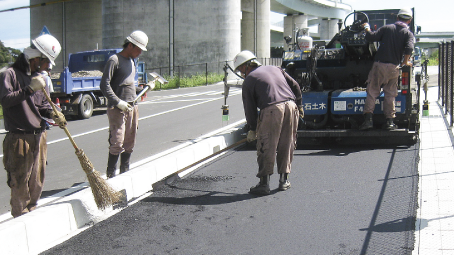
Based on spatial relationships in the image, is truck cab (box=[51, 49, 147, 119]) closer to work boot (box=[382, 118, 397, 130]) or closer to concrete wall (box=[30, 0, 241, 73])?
work boot (box=[382, 118, 397, 130])

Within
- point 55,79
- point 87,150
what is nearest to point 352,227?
point 87,150

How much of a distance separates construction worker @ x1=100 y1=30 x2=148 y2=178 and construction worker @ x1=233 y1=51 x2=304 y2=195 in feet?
4.74

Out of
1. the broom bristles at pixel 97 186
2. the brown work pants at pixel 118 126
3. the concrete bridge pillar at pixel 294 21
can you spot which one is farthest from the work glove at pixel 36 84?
the concrete bridge pillar at pixel 294 21

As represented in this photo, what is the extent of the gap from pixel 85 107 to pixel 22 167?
1179 centimetres

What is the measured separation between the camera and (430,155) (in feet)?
27.0

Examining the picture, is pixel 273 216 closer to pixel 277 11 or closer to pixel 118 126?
pixel 118 126

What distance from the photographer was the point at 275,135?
6.34m

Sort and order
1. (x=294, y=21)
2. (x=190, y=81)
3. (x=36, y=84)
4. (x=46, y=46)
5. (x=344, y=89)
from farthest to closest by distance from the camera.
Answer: (x=294, y=21) < (x=190, y=81) < (x=344, y=89) < (x=46, y=46) < (x=36, y=84)

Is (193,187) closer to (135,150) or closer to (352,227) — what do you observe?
(352,227)

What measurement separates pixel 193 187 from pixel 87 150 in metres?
4.12

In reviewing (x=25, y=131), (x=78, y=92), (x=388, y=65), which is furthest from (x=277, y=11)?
(x=25, y=131)

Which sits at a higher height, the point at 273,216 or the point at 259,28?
the point at 259,28

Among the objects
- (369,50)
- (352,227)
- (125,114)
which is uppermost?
(369,50)

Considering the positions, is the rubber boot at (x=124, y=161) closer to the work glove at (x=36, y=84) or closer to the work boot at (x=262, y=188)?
the work boot at (x=262, y=188)
